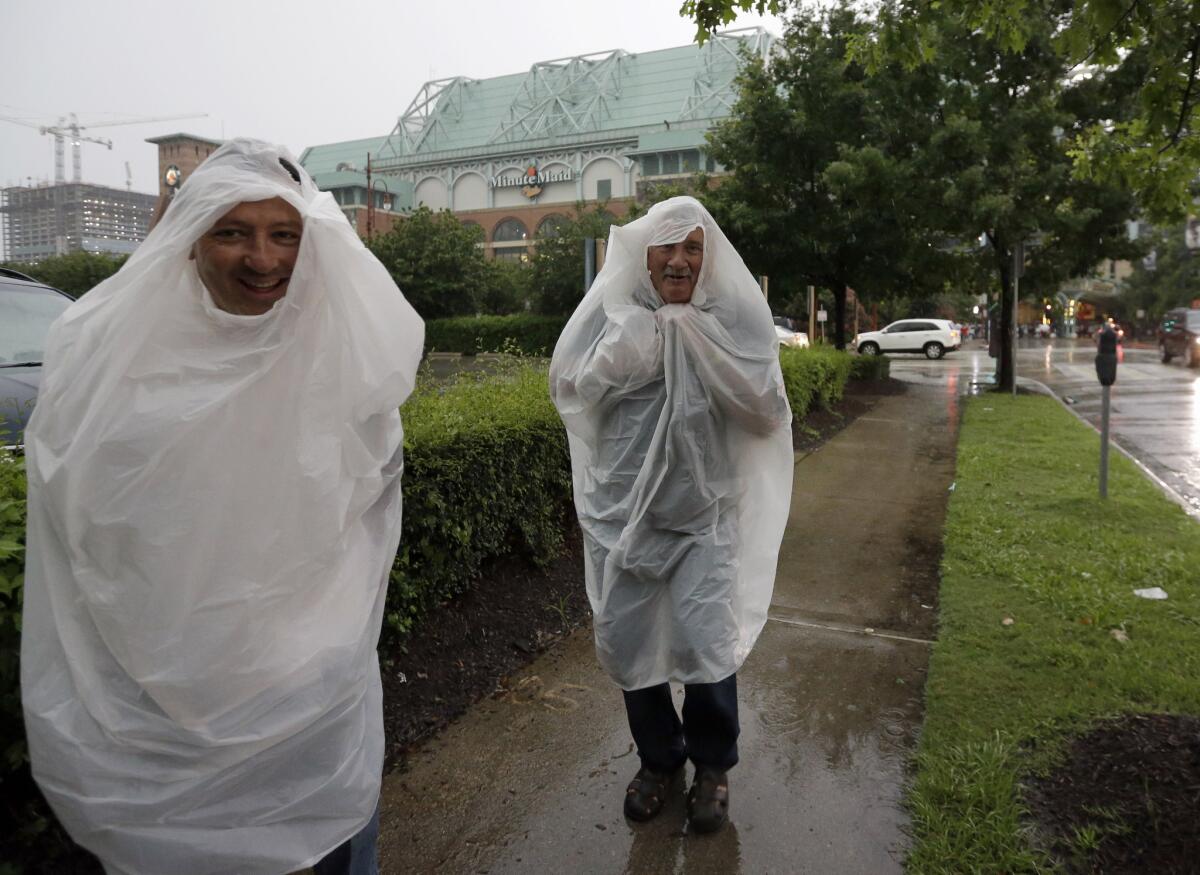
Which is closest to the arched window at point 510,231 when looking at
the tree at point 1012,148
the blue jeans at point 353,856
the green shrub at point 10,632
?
the tree at point 1012,148

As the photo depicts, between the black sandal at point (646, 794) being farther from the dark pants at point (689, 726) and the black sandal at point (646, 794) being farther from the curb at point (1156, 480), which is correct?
the curb at point (1156, 480)

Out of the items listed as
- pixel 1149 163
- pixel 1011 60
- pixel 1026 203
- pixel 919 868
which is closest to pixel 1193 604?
pixel 1149 163

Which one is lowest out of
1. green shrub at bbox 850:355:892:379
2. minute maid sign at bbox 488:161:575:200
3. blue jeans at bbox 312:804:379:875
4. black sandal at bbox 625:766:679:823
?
black sandal at bbox 625:766:679:823

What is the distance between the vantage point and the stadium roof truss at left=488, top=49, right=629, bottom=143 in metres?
81.9

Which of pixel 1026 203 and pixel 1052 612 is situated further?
pixel 1026 203

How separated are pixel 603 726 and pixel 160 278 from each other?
2.46m

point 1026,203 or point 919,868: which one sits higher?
point 1026,203

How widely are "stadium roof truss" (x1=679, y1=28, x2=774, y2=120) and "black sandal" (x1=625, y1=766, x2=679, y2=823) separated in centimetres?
7405

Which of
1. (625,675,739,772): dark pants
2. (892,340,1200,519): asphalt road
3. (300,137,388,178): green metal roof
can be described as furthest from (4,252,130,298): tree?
(300,137,388,178): green metal roof

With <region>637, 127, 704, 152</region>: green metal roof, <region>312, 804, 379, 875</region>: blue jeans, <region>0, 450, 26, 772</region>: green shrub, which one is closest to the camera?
<region>312, 804, 379, 875</region>: blue jeans

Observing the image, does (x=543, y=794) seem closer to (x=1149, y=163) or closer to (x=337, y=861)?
(x=337, y=861)

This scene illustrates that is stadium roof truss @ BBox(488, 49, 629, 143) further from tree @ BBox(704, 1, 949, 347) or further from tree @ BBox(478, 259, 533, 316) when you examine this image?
tree @ BBox(704, 1, 949, 347)

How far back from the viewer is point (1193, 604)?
475 cm

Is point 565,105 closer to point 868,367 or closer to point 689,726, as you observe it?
point 868,367
